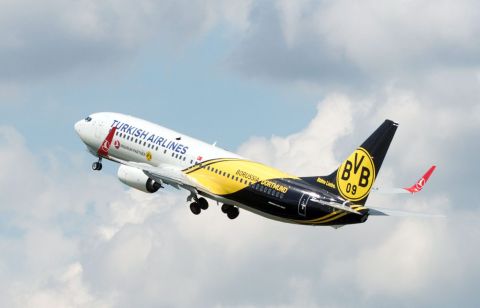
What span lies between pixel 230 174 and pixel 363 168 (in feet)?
38.7

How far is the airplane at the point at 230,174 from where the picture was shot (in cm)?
10275

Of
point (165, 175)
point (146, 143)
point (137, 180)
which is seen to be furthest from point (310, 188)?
point (146, 143)

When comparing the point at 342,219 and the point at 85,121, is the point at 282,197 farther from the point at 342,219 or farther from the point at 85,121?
the point at 85,121

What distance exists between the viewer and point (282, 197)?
105562 mm

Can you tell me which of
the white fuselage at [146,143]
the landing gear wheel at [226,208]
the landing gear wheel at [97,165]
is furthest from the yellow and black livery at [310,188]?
the landing gear wheel at [97,165]

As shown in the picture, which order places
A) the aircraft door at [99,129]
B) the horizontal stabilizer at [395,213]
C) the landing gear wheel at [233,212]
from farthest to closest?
the aircraft door at [99,129]
the landing gear wheel at [233,212]
the horizontal stabilizer at [395,213]

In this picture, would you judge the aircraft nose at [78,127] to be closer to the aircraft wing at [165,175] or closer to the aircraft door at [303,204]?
the aircraft wing at [165,175]

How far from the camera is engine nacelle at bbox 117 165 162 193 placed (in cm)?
11350

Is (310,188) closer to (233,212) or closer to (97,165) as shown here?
(233,212)

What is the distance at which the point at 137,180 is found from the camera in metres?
114

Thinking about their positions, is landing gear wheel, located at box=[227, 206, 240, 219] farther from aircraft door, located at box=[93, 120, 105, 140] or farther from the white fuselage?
aircraft door, located at box=[93, 120, 105, 140]

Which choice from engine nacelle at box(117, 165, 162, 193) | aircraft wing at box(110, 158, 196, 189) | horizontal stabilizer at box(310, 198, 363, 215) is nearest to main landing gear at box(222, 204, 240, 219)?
aircraft wing at box(110, 158, 196, 189)

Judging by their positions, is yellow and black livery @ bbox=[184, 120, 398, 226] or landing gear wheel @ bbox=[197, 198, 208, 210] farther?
landing gear wheel @ bbox=[197, 198, 208, 210]

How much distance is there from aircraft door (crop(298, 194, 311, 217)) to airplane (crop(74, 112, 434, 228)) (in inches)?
2.8
